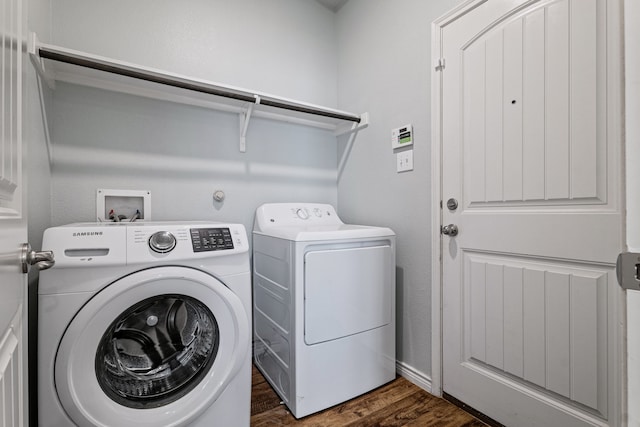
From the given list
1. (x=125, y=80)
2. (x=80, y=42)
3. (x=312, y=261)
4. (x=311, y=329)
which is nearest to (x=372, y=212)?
(x=312, y=261)

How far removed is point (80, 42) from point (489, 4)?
205 cm

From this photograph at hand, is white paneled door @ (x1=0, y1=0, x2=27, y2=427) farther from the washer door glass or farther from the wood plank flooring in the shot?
the wood plank flooring

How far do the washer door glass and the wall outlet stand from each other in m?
1.29

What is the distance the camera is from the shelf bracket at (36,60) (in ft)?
3.77

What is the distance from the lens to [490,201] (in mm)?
1340

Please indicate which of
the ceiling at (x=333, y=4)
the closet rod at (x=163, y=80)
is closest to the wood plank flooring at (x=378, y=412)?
the closet rod at (x=163, y=80)

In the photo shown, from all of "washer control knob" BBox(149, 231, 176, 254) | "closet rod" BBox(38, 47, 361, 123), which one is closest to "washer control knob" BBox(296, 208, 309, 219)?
"closet rod" BBox(38, 47, 361, 123)

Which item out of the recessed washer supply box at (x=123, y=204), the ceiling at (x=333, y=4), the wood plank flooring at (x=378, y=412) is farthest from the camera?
the ceiling at (x=333, y=4)

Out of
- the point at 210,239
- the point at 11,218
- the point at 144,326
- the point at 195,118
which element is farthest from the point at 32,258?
the point at 195,118

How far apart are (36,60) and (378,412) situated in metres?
2.18

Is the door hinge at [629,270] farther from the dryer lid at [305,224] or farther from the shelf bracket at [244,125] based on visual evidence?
the shelf bracket at [244,125]

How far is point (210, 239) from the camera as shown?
46.2 inches

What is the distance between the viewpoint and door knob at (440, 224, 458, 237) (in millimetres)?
1467

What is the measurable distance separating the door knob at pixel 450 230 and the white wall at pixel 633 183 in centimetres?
96
